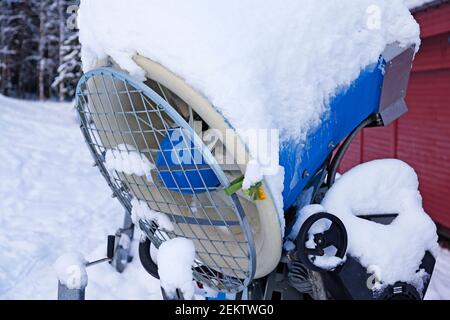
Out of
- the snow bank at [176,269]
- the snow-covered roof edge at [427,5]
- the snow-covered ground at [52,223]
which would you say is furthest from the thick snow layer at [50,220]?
the snow-covered roof edge at [427,5]

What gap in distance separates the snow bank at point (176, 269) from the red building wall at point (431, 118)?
395cm

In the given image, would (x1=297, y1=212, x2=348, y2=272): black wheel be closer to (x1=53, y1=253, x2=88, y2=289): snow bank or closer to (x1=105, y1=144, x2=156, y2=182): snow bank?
(x1=105, y1=144, x2=156, y2=182): snow bank

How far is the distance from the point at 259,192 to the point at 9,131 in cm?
974

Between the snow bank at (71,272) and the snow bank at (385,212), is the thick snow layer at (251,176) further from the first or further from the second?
the snow bank at (71,272)

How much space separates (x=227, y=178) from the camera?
0.99m

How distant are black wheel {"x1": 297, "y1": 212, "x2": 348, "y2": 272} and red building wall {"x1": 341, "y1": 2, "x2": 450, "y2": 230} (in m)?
3.57

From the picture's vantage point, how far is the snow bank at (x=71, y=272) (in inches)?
46.1

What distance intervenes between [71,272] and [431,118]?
14.8 feet

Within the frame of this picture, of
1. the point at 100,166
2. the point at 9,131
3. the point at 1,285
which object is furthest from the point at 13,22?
the point at 100,166

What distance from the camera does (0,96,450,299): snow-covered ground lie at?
337cm

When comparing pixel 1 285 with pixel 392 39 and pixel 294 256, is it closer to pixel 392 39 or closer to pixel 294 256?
pixel 294 256

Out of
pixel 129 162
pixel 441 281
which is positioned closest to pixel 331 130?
pixel 129 162

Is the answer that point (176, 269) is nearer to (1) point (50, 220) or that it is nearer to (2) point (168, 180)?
(2) point (168, 180)

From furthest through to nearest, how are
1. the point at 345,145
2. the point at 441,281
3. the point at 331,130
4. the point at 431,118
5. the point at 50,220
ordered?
the point at 50,220 < the point at 431,118 < the point at 441,281 < the point at 345,145 < the point at 331,130
